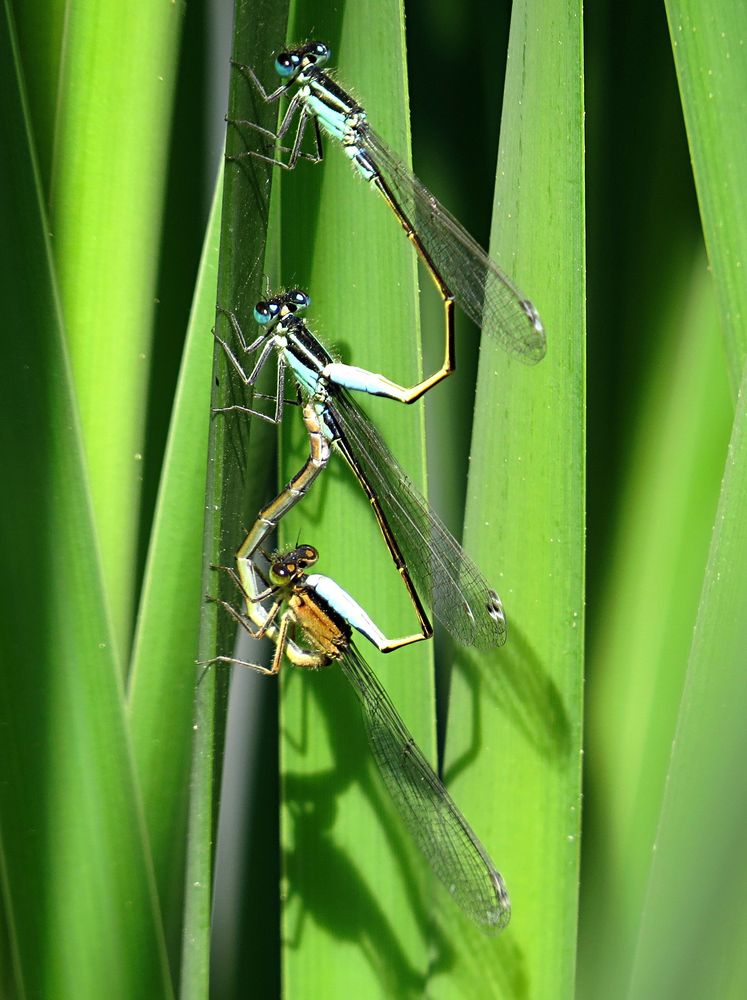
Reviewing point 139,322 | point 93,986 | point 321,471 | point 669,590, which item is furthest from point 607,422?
point 93,986

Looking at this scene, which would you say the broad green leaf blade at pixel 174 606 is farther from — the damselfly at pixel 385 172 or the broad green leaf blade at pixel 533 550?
the broad green leaf blade at pixel 533 550

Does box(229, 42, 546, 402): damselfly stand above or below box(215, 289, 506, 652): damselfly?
above

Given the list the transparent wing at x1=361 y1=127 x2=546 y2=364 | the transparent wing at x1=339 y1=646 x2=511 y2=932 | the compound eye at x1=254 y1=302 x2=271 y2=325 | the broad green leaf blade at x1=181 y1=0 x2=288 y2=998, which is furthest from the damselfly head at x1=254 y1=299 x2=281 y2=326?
the transparent wing at x1=339 y1=646 x2=511 y2=932

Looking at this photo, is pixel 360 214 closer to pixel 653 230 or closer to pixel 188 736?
pixel 653 230

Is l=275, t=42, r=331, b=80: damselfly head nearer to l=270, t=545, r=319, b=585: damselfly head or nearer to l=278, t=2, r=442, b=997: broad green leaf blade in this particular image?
l=278, t=2, r=442, b=997: broad green leaf blade

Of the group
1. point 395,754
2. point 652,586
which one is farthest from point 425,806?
point 652,586

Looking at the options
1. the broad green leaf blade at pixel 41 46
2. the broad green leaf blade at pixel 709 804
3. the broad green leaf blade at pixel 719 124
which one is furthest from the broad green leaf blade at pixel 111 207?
the broad green leaf blade at pixel 709 804
